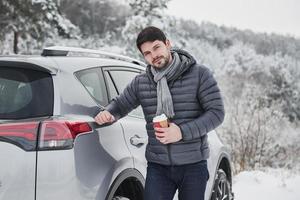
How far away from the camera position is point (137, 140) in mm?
3518

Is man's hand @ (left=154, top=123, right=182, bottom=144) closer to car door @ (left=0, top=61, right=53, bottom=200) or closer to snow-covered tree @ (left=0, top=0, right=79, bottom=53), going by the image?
car door @ (left=0, top=61, right=53, bottom=200)

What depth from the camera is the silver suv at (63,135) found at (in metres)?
2.66

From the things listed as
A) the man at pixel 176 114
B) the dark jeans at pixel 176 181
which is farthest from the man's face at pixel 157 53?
the dark jeans at pixel 176 181

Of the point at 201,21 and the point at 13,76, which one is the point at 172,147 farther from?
→ the point at 201,21

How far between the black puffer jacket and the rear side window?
690 mm

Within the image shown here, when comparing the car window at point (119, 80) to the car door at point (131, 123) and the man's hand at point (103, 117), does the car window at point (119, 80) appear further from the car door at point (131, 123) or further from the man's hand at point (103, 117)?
the man's hand at point (103, 117)

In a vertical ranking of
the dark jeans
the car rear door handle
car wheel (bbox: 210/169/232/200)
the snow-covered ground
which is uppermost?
the car rear door handle

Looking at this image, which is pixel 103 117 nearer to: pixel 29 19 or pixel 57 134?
pixel 57 134

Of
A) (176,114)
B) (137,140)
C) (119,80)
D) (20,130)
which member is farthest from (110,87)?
(20,130)

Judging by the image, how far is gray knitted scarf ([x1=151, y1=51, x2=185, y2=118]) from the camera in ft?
10.1

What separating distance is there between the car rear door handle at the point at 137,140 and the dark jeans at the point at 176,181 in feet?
0.80

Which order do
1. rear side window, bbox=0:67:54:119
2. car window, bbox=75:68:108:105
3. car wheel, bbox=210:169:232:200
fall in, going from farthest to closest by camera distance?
car wheel, bbox=210:169:232:200 → car window, bbox=75:68:108:105 → rear side window, bbox=0:67:54:119

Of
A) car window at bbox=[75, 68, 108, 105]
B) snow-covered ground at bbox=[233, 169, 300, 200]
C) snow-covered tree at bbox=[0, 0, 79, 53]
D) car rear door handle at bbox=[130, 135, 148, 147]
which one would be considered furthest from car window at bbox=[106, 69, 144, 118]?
snow-covered tree at bbox=[0, 0, 79, 53]

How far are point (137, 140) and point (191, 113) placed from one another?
1.87 ft
